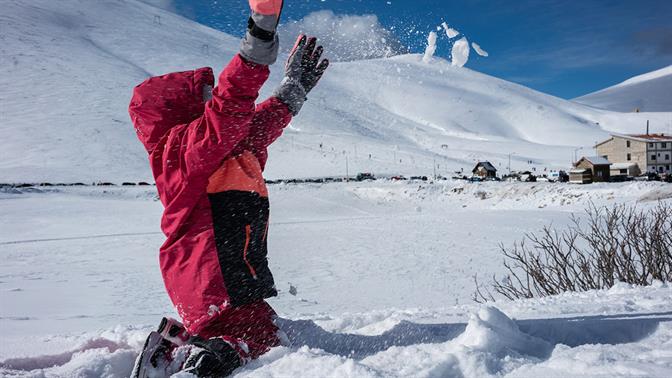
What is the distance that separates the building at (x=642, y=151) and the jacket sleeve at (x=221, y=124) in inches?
1909

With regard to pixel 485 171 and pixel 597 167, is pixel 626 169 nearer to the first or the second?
pixel 597 167

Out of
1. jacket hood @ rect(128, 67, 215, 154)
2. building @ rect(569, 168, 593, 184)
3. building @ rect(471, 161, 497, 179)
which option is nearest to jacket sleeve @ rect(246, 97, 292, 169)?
jacket hood @ rect(128, 67, 215, 154)

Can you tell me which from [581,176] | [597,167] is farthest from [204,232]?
[597,167]

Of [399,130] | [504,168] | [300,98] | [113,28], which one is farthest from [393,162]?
[113,28]

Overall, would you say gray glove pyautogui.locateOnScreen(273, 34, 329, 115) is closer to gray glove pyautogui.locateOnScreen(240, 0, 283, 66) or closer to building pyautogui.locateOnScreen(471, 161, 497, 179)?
gray glove pyautogui.locateOnScreen(240, 0, 283, 66)

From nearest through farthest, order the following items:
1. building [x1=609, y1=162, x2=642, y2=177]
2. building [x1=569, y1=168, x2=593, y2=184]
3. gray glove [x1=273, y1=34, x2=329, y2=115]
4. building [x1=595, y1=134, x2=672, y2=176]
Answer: gray glove [x1=273, y1=34, x2=329, y2=115]
building [x1=569, y1=168, x2=593, y2=184]
building [x1=609, y1=162, x2=642, y2=177]
building [x1=595, y1=134, x2=672, y2=176]

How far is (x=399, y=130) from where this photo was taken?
102812 millimetres

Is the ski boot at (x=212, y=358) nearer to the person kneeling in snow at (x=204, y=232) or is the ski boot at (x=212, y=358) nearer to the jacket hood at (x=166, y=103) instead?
the person kneeling in snow at (x=204, y=232)

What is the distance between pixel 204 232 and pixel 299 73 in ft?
2.41

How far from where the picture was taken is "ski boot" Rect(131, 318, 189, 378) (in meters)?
1.67

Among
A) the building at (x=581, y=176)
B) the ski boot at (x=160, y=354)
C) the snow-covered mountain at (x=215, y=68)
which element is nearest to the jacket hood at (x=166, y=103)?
the ski boot at (x=160, y=354)

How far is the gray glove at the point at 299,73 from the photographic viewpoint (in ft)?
6.61

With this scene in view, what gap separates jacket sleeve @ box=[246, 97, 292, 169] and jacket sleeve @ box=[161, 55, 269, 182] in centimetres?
29

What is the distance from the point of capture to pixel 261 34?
1.51 metres
